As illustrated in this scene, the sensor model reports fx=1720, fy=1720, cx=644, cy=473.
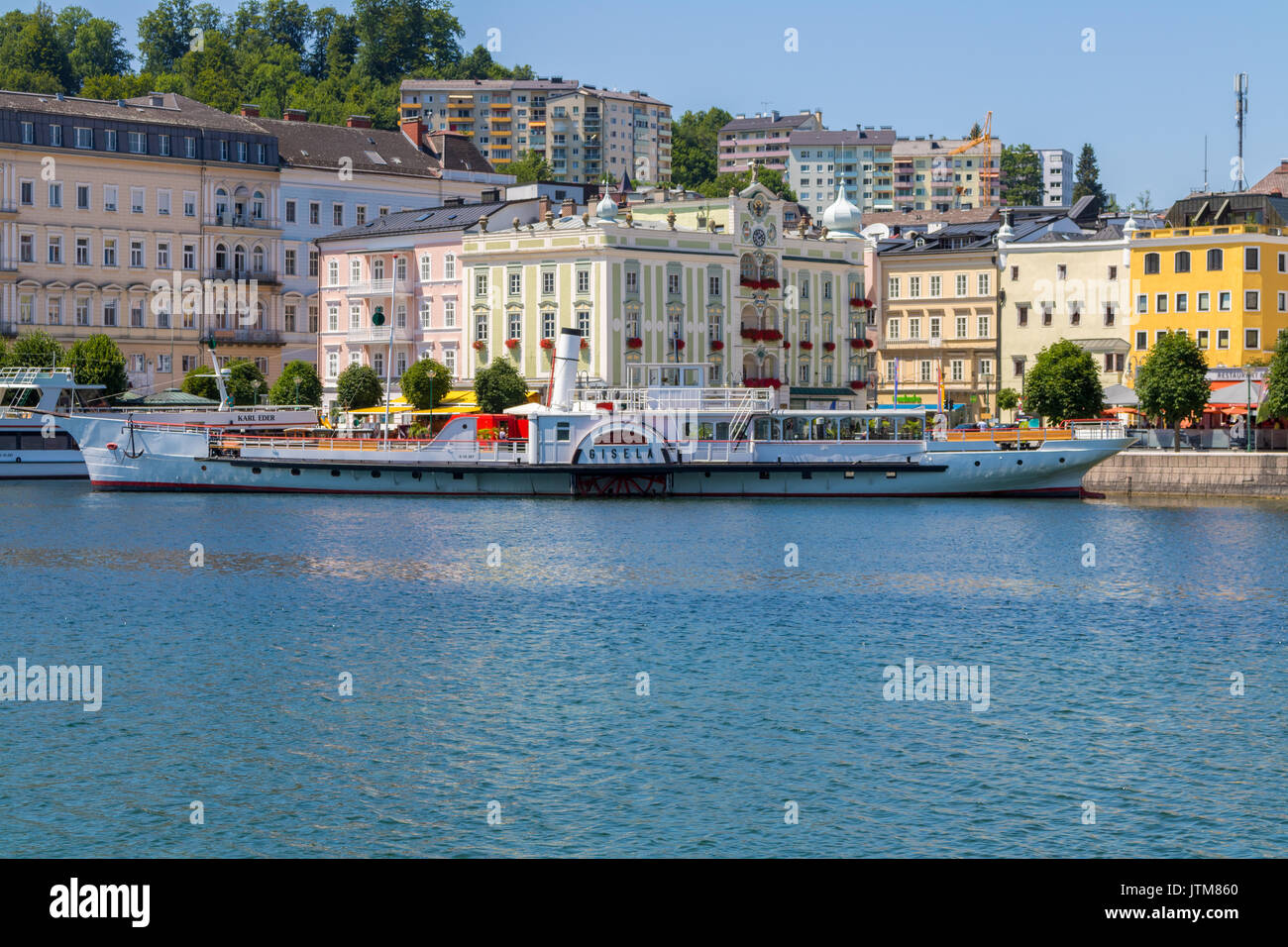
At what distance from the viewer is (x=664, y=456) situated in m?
73.5

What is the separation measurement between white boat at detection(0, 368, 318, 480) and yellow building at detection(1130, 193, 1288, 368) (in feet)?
162

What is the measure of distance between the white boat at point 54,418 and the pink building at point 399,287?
12.1m

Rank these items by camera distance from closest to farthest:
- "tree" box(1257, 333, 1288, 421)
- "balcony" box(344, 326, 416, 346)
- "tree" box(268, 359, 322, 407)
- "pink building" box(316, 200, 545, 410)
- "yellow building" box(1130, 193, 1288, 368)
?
1. "tree" box(1257, 333, 1288, 421)
2. "tree" box(268, 359, 322, 407)
3. "yellow building" box(1130, 193, 1288, 368)
4. "pink building" box(316, 200, 545, 410)
5. "balcony" box(344, 326, 416, 346)

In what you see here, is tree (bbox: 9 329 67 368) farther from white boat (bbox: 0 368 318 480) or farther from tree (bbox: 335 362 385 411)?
tree (bbox: 335 362 385 411)

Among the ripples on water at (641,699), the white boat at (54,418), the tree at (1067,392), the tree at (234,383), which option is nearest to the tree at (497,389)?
the white boat at (54,418)

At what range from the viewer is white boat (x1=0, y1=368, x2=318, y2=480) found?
279 feet

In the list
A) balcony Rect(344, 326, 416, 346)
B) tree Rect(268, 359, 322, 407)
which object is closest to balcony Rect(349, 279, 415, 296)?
balcony Rect(344, 326, 416, 346)

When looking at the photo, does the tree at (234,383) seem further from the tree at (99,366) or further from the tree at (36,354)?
the tree at (36,354)

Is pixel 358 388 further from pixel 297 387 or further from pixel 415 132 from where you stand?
pixel 415 132

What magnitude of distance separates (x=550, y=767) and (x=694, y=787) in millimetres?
2159

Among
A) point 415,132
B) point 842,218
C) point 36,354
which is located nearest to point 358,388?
point 36,354

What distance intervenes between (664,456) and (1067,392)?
87.1ft
